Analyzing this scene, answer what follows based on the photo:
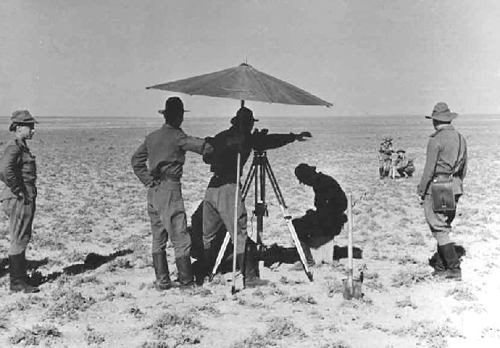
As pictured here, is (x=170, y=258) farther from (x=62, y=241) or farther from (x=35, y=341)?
(x=35, y=341)

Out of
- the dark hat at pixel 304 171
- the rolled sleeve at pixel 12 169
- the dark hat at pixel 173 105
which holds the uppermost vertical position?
the dark hat at pixel 173 105

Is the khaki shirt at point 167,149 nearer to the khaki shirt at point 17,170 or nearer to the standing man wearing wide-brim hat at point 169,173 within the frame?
the standing man wearing wide-brim hat at point 169,173

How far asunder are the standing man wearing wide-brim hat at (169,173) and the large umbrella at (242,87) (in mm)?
353

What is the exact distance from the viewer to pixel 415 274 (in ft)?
26.2

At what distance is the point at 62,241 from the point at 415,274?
20.7ft

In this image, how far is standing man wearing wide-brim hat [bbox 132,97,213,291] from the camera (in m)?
7.01

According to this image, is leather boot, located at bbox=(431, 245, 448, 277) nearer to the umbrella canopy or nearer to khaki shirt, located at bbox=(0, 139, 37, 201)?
the umbrella canopy

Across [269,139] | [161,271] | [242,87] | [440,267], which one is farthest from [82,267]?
[440,267]

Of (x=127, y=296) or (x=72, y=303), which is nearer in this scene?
(x=72, y=303)

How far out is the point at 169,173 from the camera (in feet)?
23.2

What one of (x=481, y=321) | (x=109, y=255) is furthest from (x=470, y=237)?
(x=109, y=255)

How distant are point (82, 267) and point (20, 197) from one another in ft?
6.43

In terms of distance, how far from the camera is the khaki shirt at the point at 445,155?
751 centimetres

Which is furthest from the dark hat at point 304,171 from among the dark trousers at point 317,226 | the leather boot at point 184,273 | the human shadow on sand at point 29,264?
→ the human shadow on sand at point 29,264
